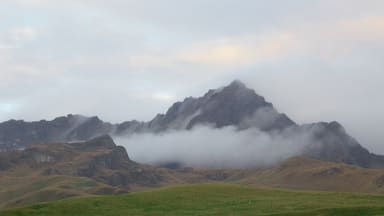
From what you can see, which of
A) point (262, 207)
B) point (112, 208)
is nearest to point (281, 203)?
point (262, 207)

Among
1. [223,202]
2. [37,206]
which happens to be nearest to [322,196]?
[223,202]

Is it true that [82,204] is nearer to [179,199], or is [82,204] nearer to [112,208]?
[112,208]

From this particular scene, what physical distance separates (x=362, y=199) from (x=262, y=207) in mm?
14568

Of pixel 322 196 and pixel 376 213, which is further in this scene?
pixel 322 196

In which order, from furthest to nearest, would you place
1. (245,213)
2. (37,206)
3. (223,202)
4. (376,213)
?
(223,202)
(37,206)
(245,213)
(376,213)

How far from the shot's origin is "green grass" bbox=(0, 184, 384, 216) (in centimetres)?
7044

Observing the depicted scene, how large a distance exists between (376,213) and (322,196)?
2391 centimetres

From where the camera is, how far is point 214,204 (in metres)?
83.2

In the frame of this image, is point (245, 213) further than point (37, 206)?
No

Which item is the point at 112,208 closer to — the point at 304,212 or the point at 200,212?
the point at 200,212

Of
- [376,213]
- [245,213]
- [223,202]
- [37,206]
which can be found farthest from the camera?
[223,202]

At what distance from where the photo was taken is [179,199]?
87312 millimetres

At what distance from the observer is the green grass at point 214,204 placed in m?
70.4

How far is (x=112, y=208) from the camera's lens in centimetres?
7925
